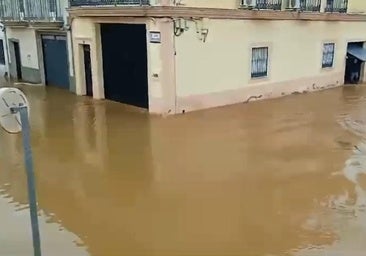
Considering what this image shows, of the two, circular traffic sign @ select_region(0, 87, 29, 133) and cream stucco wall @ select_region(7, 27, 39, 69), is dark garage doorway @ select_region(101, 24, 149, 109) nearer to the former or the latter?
cream stucco wall @ select_region(7, 27, 39, 69)

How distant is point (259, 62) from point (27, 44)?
11294 millimetres

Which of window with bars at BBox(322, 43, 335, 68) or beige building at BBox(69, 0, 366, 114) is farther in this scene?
window with bars at BBox(322, 43, 335, 68)

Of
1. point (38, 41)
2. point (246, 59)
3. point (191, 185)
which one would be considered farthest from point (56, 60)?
point (191, 185)

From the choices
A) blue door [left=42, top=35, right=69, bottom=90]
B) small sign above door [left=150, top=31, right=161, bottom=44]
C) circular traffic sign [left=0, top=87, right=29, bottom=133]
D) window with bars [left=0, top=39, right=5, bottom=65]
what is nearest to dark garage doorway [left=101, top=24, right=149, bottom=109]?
small sign above door [left=150, top=31, right=161, bottom=44]

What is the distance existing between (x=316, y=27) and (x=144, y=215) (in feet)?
45.3

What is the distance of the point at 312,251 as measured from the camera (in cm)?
593

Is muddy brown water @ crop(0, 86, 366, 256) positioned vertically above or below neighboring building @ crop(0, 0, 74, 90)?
below

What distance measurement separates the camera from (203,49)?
46.6 feet

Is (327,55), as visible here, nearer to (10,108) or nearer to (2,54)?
(10,108)

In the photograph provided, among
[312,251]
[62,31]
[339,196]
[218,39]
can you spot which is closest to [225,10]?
[218,39]

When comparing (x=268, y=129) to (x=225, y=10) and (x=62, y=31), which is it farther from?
(x=62, y=31)

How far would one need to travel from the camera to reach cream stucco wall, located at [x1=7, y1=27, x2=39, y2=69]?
20406mm

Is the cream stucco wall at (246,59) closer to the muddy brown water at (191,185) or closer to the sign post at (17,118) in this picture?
the muddy brown water at (191,185)

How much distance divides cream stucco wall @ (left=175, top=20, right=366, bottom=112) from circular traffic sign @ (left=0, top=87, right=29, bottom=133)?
9453mm
